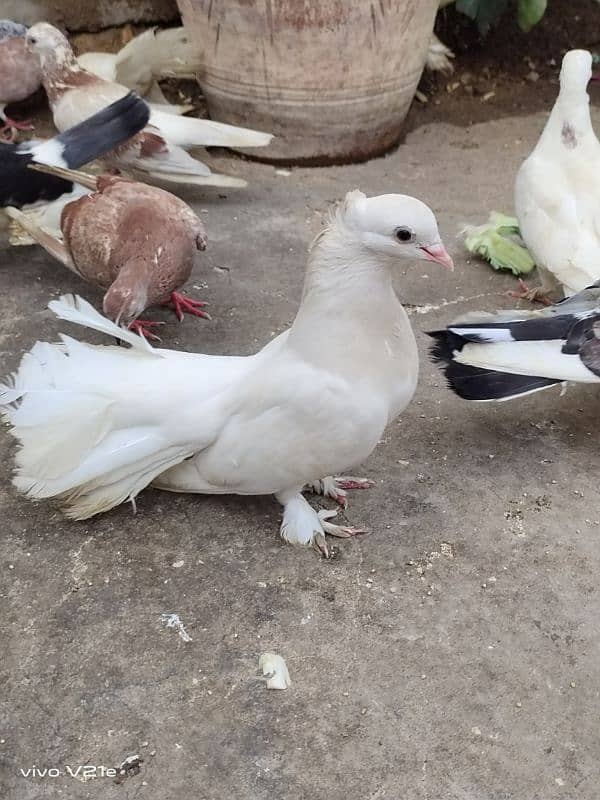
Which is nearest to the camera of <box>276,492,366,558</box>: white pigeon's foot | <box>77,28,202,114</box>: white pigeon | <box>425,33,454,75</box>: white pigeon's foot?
<box>276,492,366,558</box>: white pigeon's foot

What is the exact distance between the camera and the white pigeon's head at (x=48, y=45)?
4.27 m

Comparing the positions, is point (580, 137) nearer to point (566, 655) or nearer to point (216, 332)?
point (216, 332)

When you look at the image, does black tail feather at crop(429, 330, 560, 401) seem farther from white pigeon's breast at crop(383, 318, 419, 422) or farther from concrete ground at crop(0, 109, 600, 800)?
white pigeon's breast at crop(383, 318, 419, 422)

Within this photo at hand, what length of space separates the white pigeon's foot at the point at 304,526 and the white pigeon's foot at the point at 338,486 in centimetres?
12

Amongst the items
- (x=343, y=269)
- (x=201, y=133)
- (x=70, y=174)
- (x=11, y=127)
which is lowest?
(x=11, y=127)

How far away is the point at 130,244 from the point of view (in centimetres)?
309

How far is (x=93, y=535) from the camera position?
2.28m

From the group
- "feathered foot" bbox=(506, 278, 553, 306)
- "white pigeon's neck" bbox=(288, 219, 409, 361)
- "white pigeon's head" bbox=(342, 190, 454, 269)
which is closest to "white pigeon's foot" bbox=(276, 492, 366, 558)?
"white pigeon's neck" bbox=(288, 219, 409, 361)

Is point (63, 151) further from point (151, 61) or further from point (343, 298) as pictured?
point (343, 298)

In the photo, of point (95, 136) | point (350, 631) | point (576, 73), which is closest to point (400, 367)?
point (350, 631)

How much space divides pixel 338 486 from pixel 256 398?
1.68 feet

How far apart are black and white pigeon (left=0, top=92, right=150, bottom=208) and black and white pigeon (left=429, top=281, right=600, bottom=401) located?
6.44ft

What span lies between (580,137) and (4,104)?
3.49 meters

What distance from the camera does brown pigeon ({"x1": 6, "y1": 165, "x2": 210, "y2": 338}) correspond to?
2990 mm
